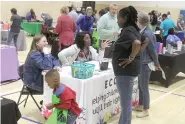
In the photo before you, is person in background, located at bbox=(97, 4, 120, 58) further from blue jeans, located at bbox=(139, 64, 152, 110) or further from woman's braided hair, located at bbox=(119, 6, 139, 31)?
woman's braided hair, located at bbox=(119, 6, 139, 31)

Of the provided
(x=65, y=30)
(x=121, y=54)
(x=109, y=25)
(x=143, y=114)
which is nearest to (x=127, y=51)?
(x=121, y=54)

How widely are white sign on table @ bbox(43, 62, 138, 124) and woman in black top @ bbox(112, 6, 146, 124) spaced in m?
0.32

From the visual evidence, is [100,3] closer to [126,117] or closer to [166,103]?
[166,103]

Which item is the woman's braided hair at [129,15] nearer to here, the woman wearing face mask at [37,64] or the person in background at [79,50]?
the person in background at [79,50]

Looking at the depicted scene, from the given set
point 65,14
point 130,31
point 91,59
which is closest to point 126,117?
point 130,31

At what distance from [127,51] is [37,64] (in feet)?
3.64

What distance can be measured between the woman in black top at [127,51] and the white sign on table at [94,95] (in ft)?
1.06

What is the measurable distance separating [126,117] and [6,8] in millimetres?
10839

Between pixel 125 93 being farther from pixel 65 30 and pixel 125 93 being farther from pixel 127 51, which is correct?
pixel 65 30

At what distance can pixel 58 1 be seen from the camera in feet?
47.7

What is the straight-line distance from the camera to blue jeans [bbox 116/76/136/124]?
103 inches

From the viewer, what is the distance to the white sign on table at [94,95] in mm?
2760

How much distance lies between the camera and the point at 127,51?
100 inches

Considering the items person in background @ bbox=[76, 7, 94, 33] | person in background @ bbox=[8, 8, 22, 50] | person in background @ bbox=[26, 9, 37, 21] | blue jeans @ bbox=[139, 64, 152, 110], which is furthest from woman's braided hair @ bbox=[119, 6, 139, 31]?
person in background @ bbox=[26, 9, 37, 21]
